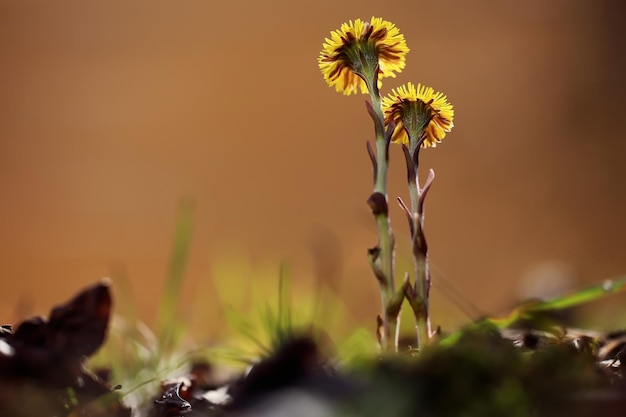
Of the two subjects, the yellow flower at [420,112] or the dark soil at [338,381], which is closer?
the dark soil at [338,381]

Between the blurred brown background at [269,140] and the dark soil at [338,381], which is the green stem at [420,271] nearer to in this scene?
the dark soil at [338,381]

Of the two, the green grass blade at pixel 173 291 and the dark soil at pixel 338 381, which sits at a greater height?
the green grass blade at pixel 173 291

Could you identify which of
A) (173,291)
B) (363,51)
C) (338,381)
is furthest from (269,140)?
(338,381)

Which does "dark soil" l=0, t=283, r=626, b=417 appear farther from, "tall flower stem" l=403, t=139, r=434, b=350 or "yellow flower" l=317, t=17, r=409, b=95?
"yellow flower" l=317, t=17, r=409, b=95

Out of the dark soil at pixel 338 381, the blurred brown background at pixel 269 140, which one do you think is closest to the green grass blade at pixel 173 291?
the dark soil at pixel 338 381

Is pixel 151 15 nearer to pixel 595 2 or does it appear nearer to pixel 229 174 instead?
pixel 229 174

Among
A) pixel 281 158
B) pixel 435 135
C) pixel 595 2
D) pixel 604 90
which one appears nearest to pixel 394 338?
pixel 435 135

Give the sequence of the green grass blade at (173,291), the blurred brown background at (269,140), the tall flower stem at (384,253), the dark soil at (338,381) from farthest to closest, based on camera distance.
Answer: the blurred brown background at (269,140)
the green grass blade at (173,291)
the tall flower stem at (384,253)
the dark soil at (338,381)
